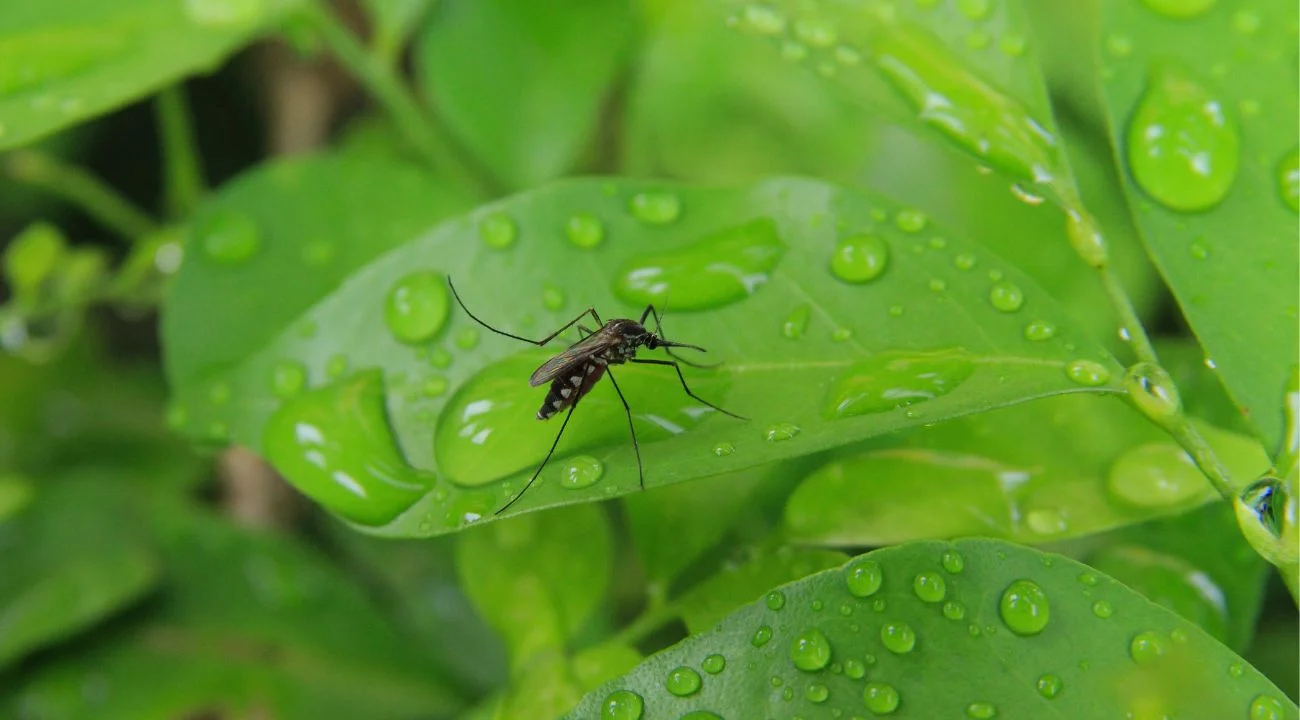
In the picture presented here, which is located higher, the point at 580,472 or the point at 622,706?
the point at 580,472

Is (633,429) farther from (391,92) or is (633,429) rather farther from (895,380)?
(391,92)

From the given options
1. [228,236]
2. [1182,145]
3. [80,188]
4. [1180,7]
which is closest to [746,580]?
[1182,145]

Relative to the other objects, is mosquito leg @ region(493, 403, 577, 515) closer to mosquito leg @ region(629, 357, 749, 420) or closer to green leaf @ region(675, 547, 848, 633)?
mosquito leg @ region(629, 357, 749, 420)

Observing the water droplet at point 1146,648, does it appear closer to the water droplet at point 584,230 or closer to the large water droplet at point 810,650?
the large water droplet at point 810,650

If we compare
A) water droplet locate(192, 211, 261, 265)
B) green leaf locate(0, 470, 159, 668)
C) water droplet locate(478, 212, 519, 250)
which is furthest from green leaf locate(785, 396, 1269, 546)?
green leaf locate(0, 470, 159, 668)

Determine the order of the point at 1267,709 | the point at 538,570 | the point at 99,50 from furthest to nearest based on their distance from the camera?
1. the point at 99,50
2. the point at 538,570
3. the point at 1267,709

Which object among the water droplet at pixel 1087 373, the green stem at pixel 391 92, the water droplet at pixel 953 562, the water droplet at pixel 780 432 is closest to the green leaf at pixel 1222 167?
the water droplet at pixel 1087 373
